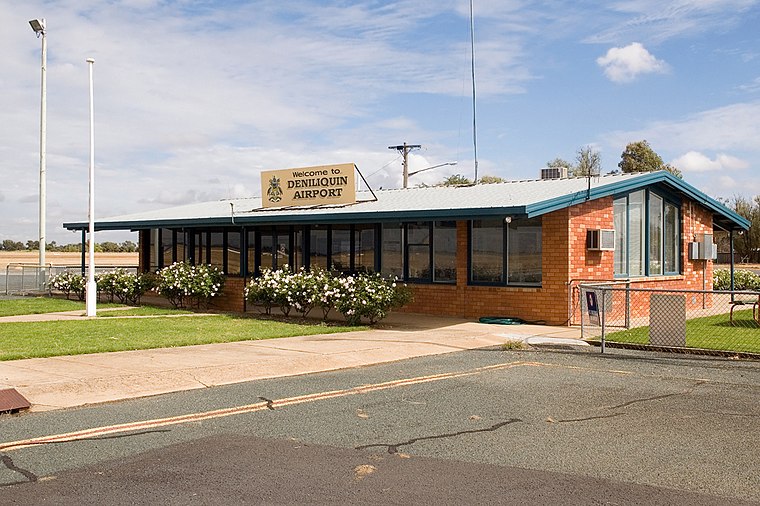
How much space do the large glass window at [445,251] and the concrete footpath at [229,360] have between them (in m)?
3.05

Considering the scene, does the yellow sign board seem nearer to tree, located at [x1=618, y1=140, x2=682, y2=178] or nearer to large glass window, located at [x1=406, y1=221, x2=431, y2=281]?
large glass window, located at [x1=406, y1=221, x2=431, y2=281]

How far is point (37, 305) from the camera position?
26.2 metres

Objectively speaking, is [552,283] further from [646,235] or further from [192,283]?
[192,283]

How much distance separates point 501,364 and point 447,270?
8.93 meters

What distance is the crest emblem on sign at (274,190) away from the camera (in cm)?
2611

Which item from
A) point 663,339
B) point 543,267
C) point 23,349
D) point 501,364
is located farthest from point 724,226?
point 23,349

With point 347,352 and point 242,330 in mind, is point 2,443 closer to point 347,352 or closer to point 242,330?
point 347,352

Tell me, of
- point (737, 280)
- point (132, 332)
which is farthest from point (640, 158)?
point (132, 332)

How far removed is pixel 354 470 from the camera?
6.92 meters

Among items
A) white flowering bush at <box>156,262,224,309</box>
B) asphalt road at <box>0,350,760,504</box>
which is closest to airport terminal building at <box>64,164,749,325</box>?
white flowering bush at <box>156,262,224,309</box>

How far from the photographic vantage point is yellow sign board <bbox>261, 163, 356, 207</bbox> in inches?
965

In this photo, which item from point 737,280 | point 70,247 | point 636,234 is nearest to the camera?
point 636,234

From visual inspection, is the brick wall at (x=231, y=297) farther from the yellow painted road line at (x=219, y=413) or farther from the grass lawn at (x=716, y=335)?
the yellow painted road line at (x=219, y=413)

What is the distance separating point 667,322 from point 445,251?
8.31 metres
